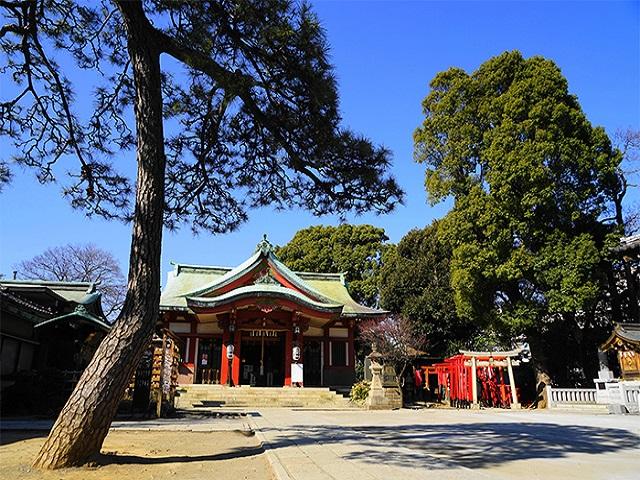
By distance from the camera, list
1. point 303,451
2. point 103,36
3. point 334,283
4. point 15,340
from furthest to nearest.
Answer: point 334,283
point 15,340
point 103,36
point 303,451

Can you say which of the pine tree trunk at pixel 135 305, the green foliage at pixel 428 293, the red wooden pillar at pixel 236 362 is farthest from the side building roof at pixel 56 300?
the green foliage at pixel 428 293

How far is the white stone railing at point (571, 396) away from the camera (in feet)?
54.8

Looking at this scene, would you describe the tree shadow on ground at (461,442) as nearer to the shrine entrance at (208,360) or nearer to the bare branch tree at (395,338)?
the bare branch tree at (395,338)

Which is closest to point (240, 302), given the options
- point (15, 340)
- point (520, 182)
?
point (15, 340)

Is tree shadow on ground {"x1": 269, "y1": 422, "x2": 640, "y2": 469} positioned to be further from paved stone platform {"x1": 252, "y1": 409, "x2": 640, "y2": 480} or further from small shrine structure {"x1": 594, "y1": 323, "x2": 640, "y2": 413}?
small shrine structure {"x1": 594, "y1": 323, "x2": 640, "y2": 413}

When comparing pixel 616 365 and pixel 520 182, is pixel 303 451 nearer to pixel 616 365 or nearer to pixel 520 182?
pixel 520 182

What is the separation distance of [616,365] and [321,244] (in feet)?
75.7

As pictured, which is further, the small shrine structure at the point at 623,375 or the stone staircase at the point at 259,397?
the stone staircase at the point at 259,397

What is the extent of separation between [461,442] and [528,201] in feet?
41.1

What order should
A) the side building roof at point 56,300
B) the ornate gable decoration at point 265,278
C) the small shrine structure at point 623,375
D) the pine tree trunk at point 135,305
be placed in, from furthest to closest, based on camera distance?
the ornate gable decoration at point 265,278, the small shrine structure at point 623,375, the side building roof at point 56,300, the pine tree trunk at point 135,305

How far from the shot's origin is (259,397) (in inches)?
716

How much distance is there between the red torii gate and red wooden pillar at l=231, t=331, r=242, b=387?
912 centimetres

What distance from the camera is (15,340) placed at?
44.9 ft

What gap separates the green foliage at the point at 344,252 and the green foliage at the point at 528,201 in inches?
661
